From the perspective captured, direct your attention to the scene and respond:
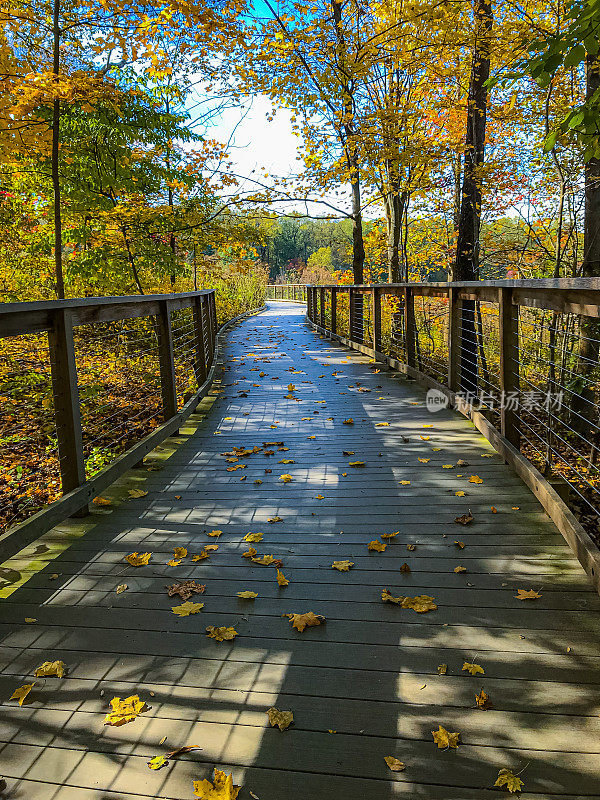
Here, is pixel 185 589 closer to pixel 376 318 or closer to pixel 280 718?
pixel 280 718

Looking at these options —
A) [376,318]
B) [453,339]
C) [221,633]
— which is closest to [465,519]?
[221,633]

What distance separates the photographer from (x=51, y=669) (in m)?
1.91

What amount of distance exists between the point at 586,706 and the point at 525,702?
0.59 feet

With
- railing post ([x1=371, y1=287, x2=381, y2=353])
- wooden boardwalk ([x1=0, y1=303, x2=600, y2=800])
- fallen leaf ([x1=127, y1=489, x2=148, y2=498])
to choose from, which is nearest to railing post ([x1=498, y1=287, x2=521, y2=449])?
wooden boardwalk ([x1=0, y1=303, x2=600, y2=800])

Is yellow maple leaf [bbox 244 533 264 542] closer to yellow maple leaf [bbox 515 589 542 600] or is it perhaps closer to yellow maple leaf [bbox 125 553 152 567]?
yellow maple leaf [bbox 125 553 152 567]

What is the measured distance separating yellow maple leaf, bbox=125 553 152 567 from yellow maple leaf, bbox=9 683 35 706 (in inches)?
32.8

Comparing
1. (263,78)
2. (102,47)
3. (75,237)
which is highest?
(263,78)

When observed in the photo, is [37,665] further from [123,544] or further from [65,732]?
[123,544]

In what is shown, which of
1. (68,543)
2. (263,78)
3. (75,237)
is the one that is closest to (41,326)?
(68,543)

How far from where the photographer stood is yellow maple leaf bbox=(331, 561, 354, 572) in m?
2.56

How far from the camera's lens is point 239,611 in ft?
7.39

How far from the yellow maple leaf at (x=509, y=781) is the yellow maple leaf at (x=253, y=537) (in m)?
1.64

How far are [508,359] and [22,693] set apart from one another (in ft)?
11.1

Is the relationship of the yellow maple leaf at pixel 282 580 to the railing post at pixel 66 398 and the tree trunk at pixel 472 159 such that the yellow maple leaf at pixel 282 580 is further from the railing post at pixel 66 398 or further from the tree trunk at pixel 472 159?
the tree trunk at pixel 472 159
